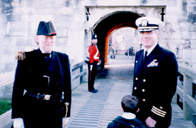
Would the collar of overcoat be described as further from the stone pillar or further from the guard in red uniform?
the guard in red uniform

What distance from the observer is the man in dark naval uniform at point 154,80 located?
2.25 meters

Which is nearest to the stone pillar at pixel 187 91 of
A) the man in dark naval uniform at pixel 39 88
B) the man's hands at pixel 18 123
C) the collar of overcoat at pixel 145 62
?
the collar of overcoat at pixel 145 62

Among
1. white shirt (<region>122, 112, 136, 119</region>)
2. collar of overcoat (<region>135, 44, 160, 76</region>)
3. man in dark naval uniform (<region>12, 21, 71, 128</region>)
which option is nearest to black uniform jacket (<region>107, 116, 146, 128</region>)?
white shirt (<region>122, 112, 136, 119</region>)

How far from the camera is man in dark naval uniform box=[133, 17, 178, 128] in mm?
2250

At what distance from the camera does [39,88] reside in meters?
2.41

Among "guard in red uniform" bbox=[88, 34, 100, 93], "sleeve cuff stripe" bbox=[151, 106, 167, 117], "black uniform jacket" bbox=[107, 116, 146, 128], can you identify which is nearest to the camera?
"black uniform jacket" bbox=[107, 116, 146, 128]

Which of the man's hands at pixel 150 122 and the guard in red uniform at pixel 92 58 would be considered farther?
the guard in red uniform at pixel 92 58

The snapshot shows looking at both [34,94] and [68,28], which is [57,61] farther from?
[68,28]

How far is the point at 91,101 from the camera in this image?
6.09 meters

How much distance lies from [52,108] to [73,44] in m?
6.69

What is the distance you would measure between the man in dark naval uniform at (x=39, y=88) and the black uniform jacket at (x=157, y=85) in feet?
3.28

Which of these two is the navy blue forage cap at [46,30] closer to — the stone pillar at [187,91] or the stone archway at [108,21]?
the stone pillar at [187,91]

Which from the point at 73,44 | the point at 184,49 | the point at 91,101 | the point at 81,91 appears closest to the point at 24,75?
the point at 91,101

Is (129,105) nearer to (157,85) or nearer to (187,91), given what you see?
(157,85)
